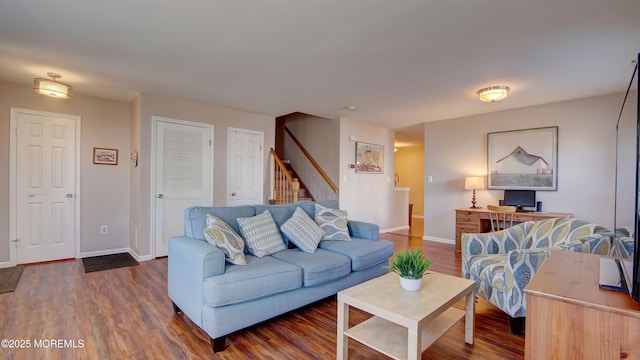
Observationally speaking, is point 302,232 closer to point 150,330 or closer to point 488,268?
point 150,330

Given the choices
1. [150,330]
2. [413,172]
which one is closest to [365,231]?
[150,330]

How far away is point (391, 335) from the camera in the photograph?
1.78 m

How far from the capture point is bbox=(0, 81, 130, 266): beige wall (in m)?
4.12

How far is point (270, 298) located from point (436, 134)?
457 cm

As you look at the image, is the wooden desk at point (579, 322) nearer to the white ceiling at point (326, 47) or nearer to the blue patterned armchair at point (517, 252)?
the blue patterned armchair at point (517, 252)

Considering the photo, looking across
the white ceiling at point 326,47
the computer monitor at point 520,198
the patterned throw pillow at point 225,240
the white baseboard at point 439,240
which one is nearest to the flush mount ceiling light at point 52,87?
the white ceiling at point 326,47

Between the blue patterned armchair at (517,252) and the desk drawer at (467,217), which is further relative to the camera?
the desk drawer at (467,217)

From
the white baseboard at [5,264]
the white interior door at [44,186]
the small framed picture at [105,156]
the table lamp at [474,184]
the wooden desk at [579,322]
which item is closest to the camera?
the wooden desk at [579,322]

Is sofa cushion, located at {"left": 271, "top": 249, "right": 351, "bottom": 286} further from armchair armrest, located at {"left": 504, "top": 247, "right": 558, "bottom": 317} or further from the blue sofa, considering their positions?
armchair armrest, located at {"left": 504, "top": 247, "right": 558, "bottom": 317}

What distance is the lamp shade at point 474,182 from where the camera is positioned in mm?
4762

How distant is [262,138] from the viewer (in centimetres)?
537

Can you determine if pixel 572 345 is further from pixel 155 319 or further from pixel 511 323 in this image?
pixel 155 319

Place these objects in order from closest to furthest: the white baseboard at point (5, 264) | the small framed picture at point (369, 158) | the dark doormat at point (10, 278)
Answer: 1. the dark doormat at point (10, 278)
2. the white baseboard at point (5, 264)
3. the small framed picture at point (369, 158)

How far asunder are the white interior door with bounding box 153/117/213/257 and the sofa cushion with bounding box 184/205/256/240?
2.00 meters
